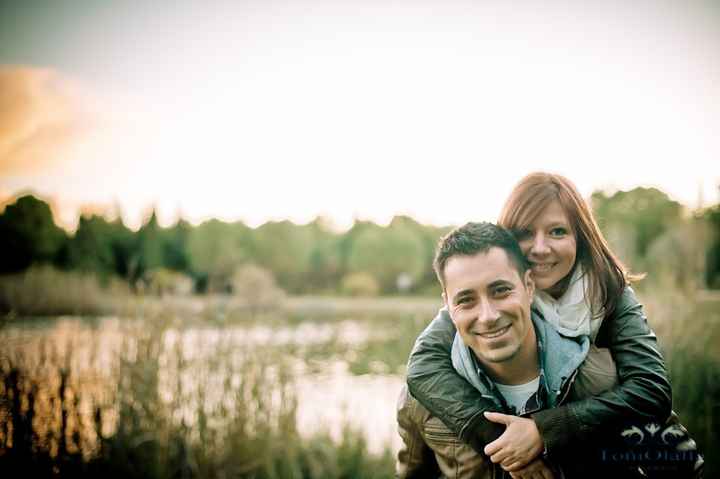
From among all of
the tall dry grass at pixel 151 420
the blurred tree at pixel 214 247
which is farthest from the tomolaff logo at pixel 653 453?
the blurred tree at pixel 214 247

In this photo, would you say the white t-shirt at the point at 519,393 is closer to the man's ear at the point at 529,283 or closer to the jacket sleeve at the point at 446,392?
the jacket sleeve at the point at 446,392

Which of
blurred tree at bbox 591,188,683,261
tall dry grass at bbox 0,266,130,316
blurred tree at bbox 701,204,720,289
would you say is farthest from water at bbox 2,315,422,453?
blurred tree at bbox 591,188,683,261

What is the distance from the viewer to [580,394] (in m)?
2.25

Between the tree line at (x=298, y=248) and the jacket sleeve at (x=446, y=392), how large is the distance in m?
2.08

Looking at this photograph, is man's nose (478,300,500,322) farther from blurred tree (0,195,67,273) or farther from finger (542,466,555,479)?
blurred tree (0,195,67,273)

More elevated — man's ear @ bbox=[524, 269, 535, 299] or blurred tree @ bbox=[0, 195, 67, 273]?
blurred tree @ bbox=[0, 195, 67, 273]

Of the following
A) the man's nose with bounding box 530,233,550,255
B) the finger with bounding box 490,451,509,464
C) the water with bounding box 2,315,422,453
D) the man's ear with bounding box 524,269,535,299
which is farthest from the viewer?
the water with bounding box 2,315,422,453

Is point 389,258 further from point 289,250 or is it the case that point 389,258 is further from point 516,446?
point 516,446

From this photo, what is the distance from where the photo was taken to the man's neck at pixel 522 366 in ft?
7.53

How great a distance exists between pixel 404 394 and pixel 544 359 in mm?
716

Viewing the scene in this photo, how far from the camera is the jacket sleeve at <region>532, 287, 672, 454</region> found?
2062mm

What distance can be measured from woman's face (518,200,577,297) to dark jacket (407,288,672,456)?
334mm

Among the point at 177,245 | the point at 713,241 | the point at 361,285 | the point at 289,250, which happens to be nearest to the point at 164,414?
the point at 713,241

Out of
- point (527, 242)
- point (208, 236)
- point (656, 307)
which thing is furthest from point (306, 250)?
point (527, 242)
